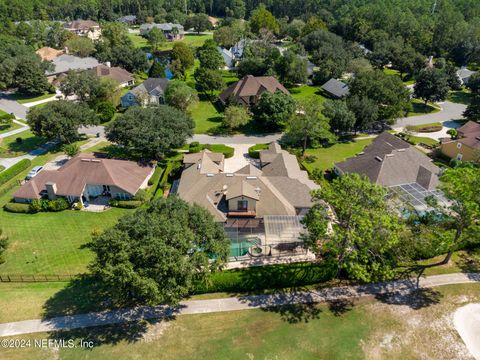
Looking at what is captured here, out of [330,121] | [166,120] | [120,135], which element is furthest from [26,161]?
[330,121]

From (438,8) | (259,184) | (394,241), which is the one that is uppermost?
(438,8)

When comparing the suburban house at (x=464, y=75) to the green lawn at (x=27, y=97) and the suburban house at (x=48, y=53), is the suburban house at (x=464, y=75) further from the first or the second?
the suburban house at (x=48, y=53)

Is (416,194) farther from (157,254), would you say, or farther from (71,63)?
(71,63)

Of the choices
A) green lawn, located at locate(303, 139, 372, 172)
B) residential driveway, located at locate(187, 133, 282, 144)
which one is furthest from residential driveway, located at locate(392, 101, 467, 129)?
residential driveway, located at locate(187, 133, 282, 144)

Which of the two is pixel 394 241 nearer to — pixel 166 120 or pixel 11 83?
pixel 166 120

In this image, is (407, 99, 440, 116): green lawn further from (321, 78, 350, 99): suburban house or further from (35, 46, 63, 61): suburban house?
(35, 46, 63, 61): suburban house

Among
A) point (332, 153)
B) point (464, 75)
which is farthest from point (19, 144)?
point (464, 75)
